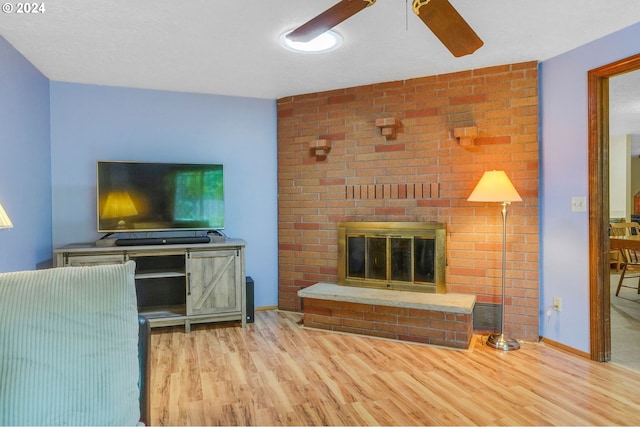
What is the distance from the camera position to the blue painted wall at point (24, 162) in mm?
2539

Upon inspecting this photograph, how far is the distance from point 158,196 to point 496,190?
2.78 m

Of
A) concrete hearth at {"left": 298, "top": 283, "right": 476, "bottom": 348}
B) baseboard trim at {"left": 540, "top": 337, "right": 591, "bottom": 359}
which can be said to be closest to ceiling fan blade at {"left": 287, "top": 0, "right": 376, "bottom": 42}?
concrete hearth at {"left": 298, "top": 283, "right": 476, "bottom": 348}

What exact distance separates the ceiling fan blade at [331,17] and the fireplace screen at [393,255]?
1947 millimetres

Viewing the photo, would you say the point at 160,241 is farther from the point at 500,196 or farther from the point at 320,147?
the point at 500,196

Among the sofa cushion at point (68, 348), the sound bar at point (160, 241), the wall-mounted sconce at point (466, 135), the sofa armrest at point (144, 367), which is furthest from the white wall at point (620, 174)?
the sofa cushion at point (68, 348)

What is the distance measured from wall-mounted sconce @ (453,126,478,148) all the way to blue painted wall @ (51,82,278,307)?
1.84 meters

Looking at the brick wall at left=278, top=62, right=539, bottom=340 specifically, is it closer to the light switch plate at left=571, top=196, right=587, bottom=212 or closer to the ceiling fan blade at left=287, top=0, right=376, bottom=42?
the light switch plate at left=571, top=196, right=587, bottom=212

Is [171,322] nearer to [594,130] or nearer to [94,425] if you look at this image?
[94,425]

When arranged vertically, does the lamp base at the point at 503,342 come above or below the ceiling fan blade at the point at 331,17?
below

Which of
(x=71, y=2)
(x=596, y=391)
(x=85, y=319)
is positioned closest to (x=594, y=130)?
(x=596, y=391)

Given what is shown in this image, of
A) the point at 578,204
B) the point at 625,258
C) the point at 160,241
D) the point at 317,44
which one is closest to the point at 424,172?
the point at 578,204

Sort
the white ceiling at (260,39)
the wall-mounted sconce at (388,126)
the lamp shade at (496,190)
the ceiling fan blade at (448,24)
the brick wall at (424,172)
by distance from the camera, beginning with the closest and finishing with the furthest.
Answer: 1. the ceiling fan blade at (448,24)
2. the white ceiling at (260,39)
3. the lamp shade at (496,190)
4. the brick wall at (424,172)
5. the wall-mounted sconce at (388,126)

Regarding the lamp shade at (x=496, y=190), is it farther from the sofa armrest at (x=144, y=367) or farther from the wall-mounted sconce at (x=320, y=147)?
the sofa armrest at (x=144, y=367)

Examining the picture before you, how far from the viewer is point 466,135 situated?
3082mm
